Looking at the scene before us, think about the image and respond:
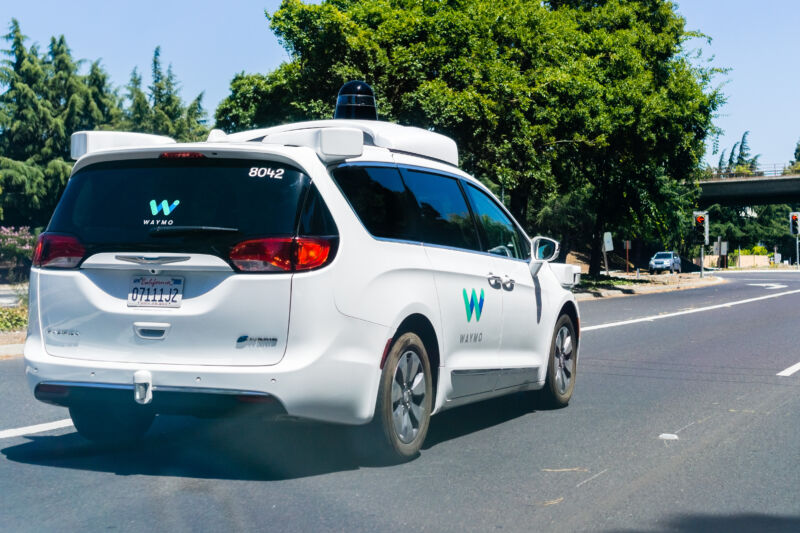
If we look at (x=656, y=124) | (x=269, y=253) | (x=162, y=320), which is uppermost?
(x=656, y=124)

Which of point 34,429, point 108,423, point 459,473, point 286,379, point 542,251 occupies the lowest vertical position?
point 459,473

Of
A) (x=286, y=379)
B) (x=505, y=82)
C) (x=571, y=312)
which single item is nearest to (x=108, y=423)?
(x=286, y=379)

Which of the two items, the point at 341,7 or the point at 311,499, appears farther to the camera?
the point at 341,7

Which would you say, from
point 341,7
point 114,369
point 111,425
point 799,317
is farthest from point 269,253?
point 341,7

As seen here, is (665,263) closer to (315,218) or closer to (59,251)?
(315,218)

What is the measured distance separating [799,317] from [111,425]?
1863cm

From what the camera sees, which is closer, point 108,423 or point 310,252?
point 310,252

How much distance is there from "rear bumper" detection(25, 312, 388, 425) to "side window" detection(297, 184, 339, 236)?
0.52 metres

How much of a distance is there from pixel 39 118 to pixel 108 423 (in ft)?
167

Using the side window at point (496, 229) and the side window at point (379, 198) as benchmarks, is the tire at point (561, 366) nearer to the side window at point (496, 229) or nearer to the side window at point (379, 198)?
the side window at point (496, 229)

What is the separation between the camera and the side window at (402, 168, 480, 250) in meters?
6.56

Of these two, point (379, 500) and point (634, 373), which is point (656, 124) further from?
point (379, 500)

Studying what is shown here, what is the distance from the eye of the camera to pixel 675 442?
7098 mm

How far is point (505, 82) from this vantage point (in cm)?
2766
